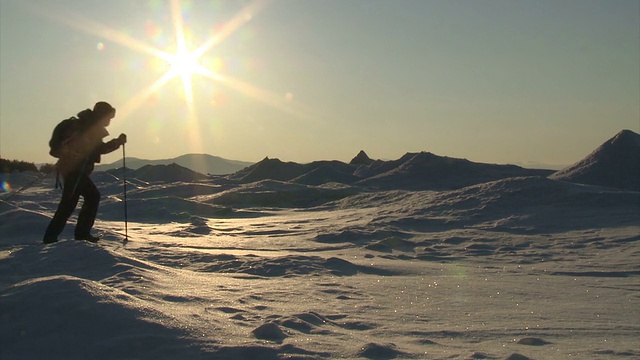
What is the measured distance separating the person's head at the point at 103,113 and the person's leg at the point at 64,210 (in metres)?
0.65

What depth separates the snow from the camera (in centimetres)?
264

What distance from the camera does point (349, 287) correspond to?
183 inches

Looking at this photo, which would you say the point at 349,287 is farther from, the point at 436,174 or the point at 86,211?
the point at 436,174

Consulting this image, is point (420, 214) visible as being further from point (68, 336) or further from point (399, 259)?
point (68, 336)

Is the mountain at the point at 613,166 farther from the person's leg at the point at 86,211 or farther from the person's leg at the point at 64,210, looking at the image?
the person's leg at the point at 64,210

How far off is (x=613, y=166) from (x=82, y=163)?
45.8 feet

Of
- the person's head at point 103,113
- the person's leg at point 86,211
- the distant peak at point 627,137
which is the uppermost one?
the distant peak at point 627,137

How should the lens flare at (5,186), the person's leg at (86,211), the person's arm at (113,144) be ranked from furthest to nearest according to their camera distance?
the lens flare at (5,186) → the person's arm at (113,144) → the person's leg at (86,211)

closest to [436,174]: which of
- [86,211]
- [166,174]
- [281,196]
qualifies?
[281,196]

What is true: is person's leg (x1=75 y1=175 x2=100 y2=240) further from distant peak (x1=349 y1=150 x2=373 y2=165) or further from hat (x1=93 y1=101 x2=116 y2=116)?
distant peak (x1=349 y1=150 x2=373 y2=165)

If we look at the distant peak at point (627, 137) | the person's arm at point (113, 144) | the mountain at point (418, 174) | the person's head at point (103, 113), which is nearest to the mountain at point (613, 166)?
the distant peak at point (627, 137)

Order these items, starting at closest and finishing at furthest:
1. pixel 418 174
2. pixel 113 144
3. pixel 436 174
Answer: pixel 113 144, pixel 436 174, pixel 418 174

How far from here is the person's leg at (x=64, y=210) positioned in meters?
5.83

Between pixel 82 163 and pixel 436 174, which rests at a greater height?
pixel 436 174
